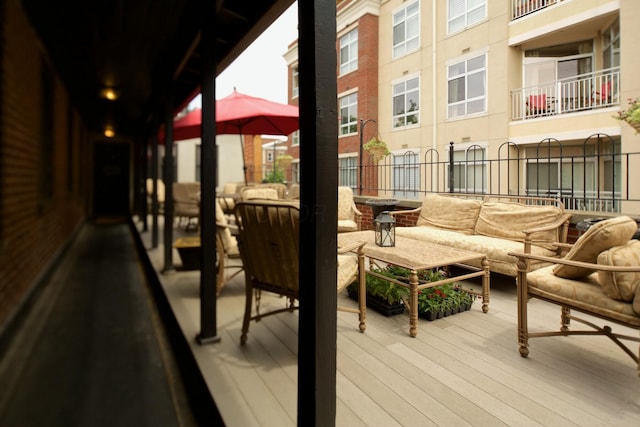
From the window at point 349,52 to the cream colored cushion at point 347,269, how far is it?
1.13m

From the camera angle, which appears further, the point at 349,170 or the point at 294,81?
the point at 349,170

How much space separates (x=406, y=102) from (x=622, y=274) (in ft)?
4.51

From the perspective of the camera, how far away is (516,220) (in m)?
2.97

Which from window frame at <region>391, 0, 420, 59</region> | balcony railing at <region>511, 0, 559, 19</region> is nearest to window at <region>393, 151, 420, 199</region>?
window frame at <region>391, 0, 420, 59</region>

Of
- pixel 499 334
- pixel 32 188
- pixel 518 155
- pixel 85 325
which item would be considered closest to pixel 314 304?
pixel 499 334

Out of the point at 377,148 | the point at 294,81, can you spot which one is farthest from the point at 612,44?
the point at 294,81

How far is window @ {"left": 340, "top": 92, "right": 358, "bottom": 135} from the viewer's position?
7.31 ft

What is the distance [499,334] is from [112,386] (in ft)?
7.24

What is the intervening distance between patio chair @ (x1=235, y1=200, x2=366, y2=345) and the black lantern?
0.41m

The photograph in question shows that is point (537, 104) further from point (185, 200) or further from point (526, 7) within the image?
point (185, 200)

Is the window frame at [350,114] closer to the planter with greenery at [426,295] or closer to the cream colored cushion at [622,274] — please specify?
the planter with greenery at [426,295]

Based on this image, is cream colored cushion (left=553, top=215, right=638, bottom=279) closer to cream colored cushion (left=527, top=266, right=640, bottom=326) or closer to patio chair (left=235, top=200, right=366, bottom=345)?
cream colored cushion (left=527, top=266, right=640, bottom=326)

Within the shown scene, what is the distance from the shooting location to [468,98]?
7.00 feet

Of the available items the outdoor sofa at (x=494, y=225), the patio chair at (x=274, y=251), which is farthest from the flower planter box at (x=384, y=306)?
the outdoor sofa at (x=494, y=225)
